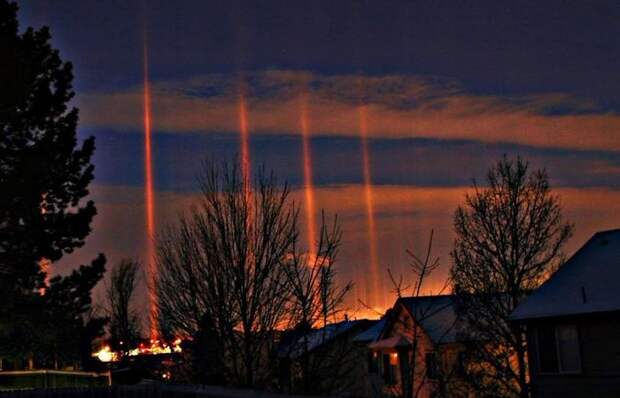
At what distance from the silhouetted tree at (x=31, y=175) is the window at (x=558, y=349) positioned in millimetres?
15574

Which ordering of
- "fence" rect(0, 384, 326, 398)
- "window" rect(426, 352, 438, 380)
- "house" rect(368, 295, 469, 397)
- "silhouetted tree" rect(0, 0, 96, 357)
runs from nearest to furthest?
1. "fence" rect(0, 384, 326, 398)
2. "window" rect(426, 352, 438, 380)
3. "silhouetted tree" rect(0, 0, 96, 357)
4. "house" rect(368, 295, 469, 397)

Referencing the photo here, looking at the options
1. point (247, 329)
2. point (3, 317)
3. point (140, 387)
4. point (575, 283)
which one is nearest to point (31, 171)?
point (3, 317)

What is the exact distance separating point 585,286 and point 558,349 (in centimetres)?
227

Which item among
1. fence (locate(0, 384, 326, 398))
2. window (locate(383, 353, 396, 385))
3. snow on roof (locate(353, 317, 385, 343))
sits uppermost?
snow on roof (locate(353, 317, 385, 343))

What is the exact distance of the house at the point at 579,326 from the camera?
24.5 m

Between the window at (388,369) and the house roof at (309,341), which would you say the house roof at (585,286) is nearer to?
the house roof at (309,341)

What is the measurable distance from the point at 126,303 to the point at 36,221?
31950mm

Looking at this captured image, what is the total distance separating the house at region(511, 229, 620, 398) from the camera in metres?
24.5

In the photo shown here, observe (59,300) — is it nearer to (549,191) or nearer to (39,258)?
(39,258)

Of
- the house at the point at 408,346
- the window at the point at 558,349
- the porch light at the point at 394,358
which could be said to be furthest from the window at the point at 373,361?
the window at the point at 558,349

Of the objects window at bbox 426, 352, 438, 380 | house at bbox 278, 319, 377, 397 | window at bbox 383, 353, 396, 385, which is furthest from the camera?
window at bbox 383, 353, 396, 385

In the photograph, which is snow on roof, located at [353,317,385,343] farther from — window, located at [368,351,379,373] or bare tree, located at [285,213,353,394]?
bare tree, located at [285,213,353,394]

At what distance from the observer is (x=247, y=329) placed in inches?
663

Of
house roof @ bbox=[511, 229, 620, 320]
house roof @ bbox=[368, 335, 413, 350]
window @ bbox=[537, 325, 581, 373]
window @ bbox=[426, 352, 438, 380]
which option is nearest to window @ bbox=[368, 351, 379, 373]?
house roof @ bbox=[368, 335, 413, 350]
